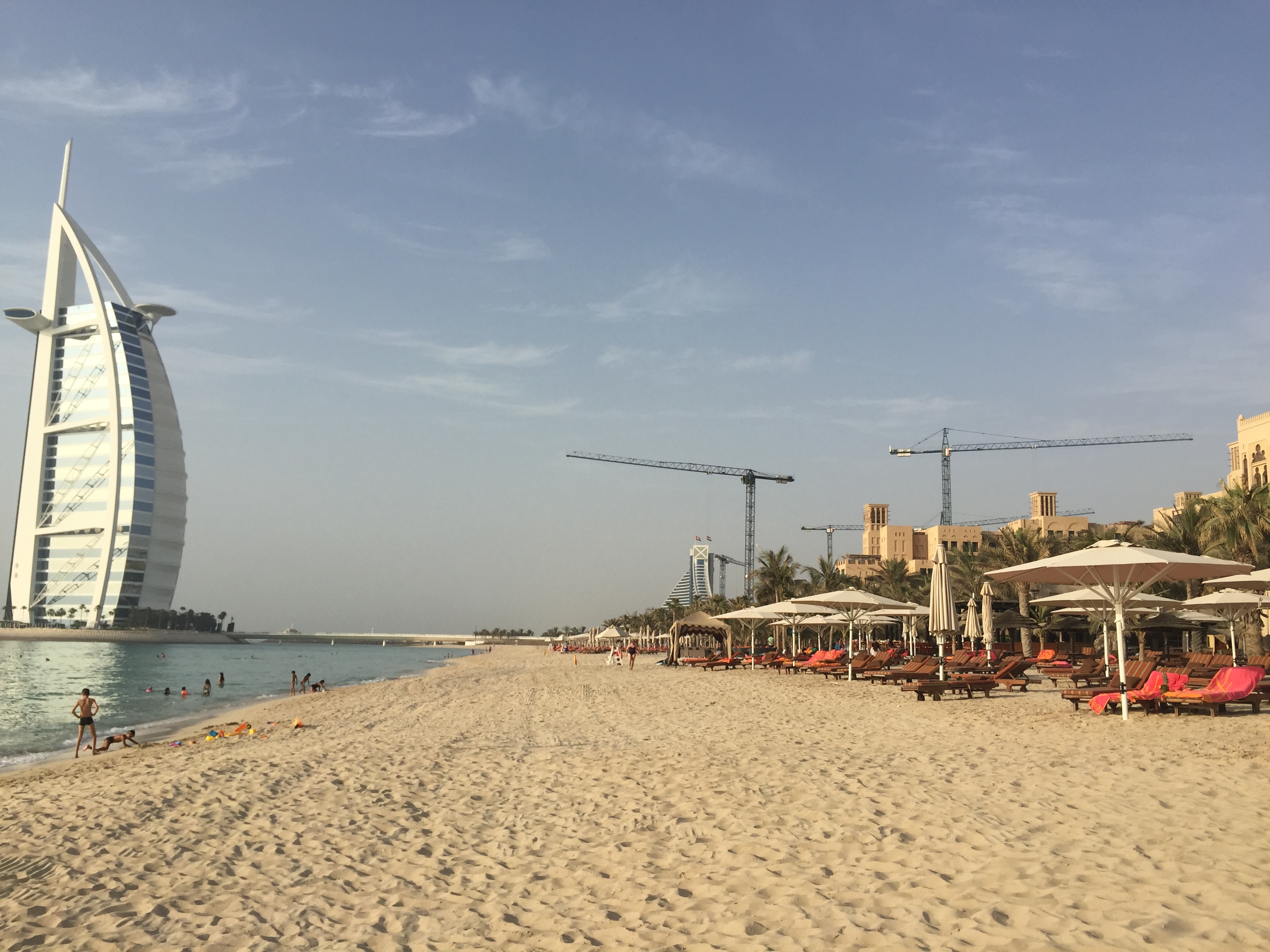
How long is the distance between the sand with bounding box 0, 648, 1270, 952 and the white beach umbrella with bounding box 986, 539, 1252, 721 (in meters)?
1.65

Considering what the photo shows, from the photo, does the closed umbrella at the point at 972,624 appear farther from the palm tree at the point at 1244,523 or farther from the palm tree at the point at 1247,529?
the palm tree at the point at 1244,523

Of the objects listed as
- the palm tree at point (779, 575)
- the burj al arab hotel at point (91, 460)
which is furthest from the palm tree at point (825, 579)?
the burj al arab hotel at point (91, 460)

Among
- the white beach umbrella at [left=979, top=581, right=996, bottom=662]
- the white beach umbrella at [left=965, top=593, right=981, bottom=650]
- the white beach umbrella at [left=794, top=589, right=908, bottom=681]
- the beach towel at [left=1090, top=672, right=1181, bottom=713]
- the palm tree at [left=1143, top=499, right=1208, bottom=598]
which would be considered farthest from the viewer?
the palm tree at [left=1143, top=499, right=1208, bottom=598]

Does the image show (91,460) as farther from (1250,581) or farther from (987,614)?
(1250,581)

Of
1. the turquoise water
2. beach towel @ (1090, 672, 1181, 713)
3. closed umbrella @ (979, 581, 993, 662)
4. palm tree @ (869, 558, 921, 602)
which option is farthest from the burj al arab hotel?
beach towel @ (1090, 672, 1181, 713)

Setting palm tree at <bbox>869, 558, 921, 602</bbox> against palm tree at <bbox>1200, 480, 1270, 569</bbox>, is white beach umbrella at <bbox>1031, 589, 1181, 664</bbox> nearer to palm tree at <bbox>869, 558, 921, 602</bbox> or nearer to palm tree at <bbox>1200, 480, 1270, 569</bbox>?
palm tree at <bbox>1200, 480, 1270, 569</bbox>

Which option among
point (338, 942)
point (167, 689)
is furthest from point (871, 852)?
point (167, 689)

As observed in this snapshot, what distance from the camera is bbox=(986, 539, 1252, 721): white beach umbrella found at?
35.0 ft

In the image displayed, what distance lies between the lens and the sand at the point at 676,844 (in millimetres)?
4344

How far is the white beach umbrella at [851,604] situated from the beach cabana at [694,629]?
926 centimetres

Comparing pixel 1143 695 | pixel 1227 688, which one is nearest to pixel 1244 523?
pixel 1227 688

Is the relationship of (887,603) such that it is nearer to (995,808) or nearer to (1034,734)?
(1034,734)

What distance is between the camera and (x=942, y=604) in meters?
19.4

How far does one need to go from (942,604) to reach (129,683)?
38.5m
